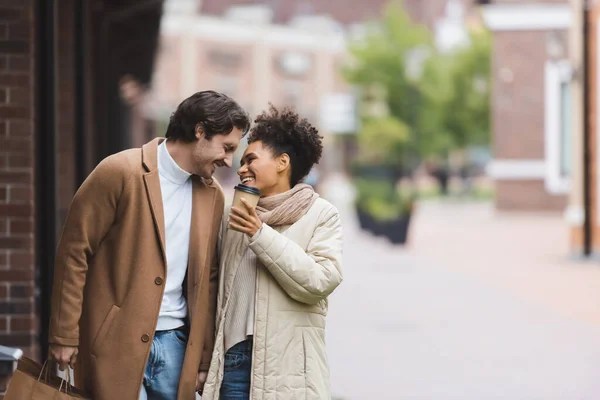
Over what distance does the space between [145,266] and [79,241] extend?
23 centimetres

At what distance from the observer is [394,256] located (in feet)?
73.3

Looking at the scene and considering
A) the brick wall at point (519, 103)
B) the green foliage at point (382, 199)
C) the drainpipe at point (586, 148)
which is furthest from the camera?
the brick wall at point (519, 103)

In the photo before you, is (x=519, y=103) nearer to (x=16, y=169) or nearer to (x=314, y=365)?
(x=16, y=169)

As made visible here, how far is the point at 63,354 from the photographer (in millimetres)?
3680

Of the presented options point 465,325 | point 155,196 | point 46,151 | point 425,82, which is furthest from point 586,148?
point 425,82

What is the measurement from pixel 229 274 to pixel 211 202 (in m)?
0.27

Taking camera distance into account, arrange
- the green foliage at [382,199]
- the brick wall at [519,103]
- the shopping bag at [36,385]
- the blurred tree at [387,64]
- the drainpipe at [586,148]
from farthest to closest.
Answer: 1. the blurred tree at [387,64]
2. the brick wall at [519,103]
3. the green foliage at [382,199]
4. the drainpipe at [586,148]
5. the shopping bag at [36,385]

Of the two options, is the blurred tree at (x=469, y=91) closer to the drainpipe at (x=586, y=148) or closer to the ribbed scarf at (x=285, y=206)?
the drainpipe at (x=586, y=148)

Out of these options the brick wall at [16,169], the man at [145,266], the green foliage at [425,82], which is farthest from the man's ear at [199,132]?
the green foliage at [425,82]

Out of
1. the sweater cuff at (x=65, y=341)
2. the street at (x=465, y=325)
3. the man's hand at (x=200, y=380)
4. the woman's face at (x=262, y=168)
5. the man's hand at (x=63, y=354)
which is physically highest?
the woman's face at (x=262, y=168)

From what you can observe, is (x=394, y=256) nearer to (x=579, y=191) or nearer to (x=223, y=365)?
(x=579, y=191)

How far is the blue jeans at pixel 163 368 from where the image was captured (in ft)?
12.5

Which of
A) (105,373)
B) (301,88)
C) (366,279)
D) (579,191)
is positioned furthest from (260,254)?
(301,88)

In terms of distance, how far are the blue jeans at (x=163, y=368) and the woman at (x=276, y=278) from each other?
0.15m
